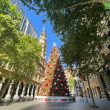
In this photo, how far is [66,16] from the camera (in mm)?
10656

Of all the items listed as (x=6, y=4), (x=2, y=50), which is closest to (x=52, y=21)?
(x=6, y=4)

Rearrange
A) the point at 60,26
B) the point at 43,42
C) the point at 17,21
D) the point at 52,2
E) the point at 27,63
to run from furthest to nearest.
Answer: the point at 43,42 → the point at 27,63 → the point at 17,21 → the point at 60,26 → the point at 52,2

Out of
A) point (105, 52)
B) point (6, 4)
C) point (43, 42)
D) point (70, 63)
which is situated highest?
point (43, 42)

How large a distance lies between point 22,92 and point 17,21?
34212 mm

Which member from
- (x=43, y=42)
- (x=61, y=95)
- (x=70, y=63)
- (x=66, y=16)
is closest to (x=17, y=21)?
(x=70, y=63)

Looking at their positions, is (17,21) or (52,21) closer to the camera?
(52,21)

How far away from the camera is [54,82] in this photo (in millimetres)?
42375

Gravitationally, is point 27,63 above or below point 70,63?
above

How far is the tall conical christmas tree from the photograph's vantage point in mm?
40906

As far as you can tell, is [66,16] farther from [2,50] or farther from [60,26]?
Result: [2,50]

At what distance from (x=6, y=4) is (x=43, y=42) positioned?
54.5 metres

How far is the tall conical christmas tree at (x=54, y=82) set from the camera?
134 feet

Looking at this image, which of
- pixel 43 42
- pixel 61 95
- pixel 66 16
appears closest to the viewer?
pixel 66 16

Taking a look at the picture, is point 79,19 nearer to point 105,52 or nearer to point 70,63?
point 70,63
